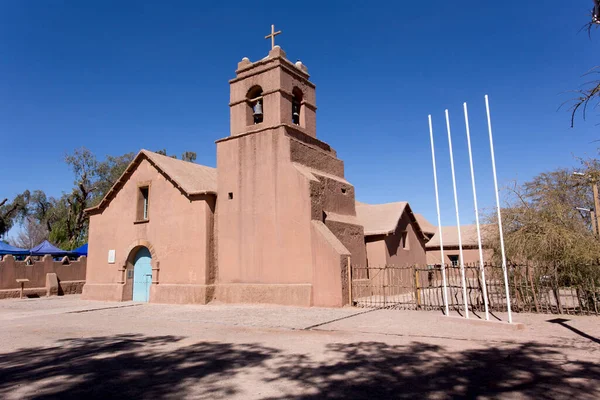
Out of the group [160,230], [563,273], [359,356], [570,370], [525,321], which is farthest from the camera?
[160,230]

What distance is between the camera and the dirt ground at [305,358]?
5285 mm

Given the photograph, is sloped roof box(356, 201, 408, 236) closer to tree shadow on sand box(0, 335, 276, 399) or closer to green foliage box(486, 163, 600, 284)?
green foliage box(486, 163, 600, 284)

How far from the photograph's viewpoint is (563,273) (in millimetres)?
11859

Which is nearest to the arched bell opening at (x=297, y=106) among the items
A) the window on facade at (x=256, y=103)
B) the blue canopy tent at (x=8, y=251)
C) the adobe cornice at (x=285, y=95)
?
the adobe cornice at (x=285, y=95)

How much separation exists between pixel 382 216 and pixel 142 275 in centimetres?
1251

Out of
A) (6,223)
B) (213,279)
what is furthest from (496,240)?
(6,223)

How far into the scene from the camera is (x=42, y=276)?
23328 millimetres

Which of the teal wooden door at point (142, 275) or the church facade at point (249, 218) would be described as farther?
the teal wooden door at point (142, 275)

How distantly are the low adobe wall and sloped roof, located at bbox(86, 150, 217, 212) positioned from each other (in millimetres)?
5068

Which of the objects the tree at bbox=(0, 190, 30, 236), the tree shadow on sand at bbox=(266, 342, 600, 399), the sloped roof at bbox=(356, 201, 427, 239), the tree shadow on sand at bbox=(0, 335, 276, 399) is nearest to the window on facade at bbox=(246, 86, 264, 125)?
the sloped roof at bbox=(356, 201, 427, 239)

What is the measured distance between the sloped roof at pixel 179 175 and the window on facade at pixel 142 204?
3.92 ft

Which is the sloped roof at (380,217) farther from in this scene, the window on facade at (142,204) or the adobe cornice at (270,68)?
the window on facade at (142,204)

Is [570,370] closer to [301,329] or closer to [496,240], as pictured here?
[301,329]

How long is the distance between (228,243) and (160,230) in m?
3.62
